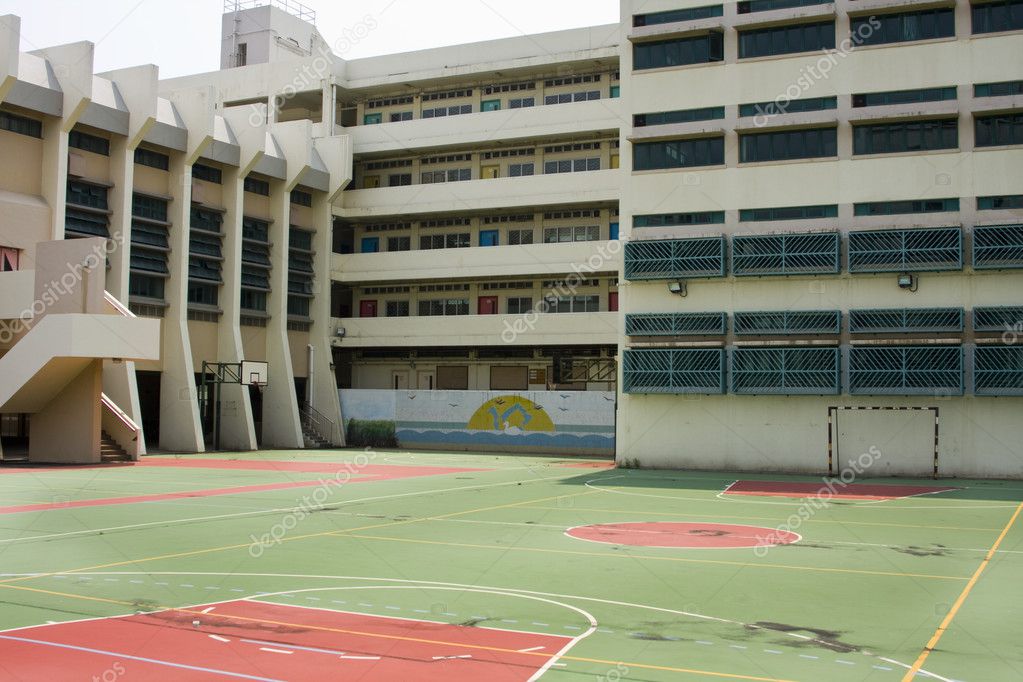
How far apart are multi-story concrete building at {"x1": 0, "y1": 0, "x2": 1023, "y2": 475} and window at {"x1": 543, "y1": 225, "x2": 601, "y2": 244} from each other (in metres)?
0.23

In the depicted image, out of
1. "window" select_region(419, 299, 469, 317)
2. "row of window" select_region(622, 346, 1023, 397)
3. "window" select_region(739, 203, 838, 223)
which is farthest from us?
"window" select_region(419, 299, 469, 317)

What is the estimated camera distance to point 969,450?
37.2m

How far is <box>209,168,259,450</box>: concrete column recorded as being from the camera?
2085 inches

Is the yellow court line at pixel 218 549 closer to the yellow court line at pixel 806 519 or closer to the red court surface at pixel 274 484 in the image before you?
the yellow court line at pixel 806 519

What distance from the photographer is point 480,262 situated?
195ft

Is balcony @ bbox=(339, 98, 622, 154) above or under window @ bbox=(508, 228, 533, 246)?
above

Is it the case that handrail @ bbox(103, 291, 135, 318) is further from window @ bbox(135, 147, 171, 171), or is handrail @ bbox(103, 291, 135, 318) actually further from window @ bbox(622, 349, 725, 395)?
window @ bbox(622, 349, 725, 395)

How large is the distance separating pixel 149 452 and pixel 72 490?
21558mm

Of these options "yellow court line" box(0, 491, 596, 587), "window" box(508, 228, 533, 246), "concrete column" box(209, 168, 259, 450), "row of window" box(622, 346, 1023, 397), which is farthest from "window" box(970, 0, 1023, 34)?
"concrete column" box(209, 168, 259, 450)

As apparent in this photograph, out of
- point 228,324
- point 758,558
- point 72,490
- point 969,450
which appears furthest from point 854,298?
point 228,324

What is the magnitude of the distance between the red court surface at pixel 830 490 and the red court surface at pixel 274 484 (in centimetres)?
1187

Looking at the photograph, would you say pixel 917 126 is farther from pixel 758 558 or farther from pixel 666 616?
pixel 666 616

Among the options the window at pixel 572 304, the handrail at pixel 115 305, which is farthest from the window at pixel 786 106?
the handrail at pixel 115 305

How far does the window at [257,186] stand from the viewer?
56438 mm
